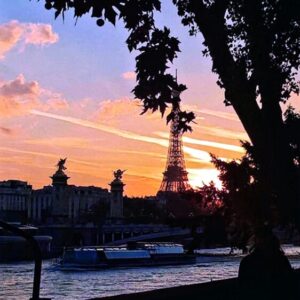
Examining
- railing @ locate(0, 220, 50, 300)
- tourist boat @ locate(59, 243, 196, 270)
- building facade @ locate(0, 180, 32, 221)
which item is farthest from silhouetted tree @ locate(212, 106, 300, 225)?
building facade @ locate(0, 180, 32, 221)

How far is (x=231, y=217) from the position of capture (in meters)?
13.3

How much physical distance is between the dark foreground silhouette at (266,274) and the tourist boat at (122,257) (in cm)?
4846

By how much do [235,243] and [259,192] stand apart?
3.69 meters

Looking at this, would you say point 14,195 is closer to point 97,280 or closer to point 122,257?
point 122,257

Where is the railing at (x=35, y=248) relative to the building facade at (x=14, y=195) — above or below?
below

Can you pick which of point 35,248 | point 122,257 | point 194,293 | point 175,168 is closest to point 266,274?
point 194,293

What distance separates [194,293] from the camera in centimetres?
821

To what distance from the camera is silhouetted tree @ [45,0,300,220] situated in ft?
24.0

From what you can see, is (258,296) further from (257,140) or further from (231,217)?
(231,217)

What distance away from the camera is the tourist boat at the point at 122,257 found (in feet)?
189

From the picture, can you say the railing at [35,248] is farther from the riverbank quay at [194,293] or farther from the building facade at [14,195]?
the building facade at [14,195]

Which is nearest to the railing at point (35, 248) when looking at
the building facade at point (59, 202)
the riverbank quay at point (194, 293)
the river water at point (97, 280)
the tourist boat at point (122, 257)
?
the riverbank quay at point (194, 293)

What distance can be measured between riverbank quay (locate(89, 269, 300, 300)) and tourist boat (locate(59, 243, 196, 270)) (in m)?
48.5

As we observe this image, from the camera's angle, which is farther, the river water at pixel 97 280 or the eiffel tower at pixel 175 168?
the eiffel tower at pixel 175 168
